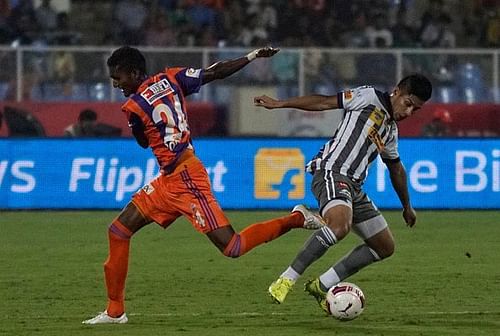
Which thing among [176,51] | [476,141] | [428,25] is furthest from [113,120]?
[428,25]

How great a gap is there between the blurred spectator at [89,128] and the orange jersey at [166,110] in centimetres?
1073

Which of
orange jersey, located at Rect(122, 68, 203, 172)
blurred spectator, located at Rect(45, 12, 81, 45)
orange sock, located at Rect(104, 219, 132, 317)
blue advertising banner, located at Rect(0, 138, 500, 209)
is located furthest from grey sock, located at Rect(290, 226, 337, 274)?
blurred spectator, located at Rect(45, 12, 81, 45)

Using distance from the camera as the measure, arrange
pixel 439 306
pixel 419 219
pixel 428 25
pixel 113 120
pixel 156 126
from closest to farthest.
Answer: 1. pixel 156 126
2. pixel 439 306
3. pixel 419 219
4. pixel 113 120
5. pixel 428 25

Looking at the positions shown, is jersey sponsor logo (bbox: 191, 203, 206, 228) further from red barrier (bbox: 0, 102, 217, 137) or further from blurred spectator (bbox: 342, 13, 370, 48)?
blurred spectator (bbox: 342, 13, 370, 48)

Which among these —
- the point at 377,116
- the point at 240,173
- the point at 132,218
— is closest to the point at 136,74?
the point at 132,218

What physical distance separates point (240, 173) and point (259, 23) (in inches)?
264

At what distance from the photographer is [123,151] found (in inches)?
745

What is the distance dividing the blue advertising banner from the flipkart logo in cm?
1

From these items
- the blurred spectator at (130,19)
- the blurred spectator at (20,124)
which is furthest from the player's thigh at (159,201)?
the blurred spectator at (130,19)

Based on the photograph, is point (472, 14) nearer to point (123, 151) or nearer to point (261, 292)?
point (123, 151)

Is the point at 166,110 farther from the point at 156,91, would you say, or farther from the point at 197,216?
the point at 197,216

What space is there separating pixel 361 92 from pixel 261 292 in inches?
91.1

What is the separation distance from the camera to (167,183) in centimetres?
934

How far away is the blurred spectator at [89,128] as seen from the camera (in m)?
20.1
